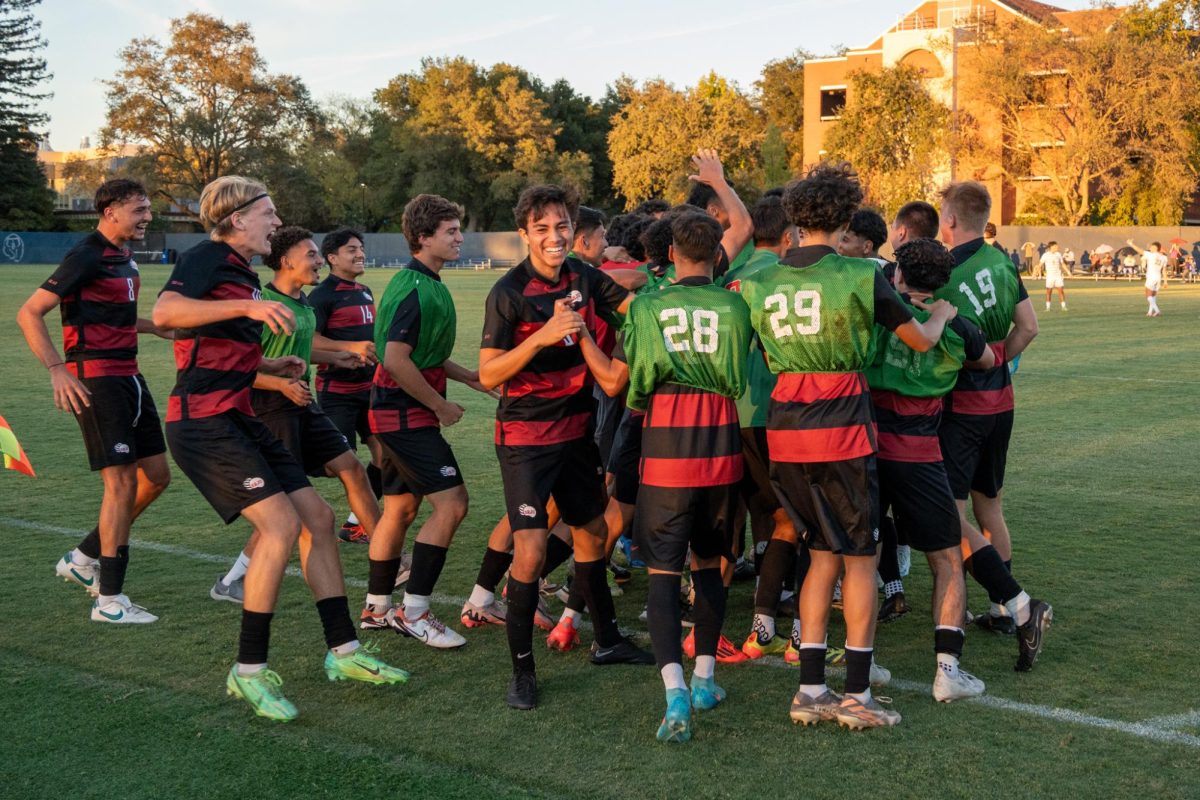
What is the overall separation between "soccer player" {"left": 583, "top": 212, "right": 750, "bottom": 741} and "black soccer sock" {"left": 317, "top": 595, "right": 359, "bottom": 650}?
1404mm

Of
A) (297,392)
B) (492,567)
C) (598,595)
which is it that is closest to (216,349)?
(297,392)

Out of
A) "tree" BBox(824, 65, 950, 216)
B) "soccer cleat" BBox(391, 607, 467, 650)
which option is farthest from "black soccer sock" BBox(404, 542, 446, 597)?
"tree" BBox(824, 65, 950, 216)

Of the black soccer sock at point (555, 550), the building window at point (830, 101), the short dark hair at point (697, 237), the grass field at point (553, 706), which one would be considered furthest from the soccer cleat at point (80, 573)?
the building window at point (830, 101)

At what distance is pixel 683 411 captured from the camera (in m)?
4.72

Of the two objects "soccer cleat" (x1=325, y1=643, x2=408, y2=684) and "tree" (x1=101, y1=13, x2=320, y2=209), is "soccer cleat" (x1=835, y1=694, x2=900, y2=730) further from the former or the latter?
"tree" (x1=101, y1=13, x2=320, y2=209)

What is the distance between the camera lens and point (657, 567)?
4.78m

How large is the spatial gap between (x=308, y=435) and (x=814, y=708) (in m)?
3.24

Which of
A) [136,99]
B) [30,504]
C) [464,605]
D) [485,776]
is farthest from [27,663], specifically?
[136,99]

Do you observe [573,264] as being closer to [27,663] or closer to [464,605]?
[464,605]

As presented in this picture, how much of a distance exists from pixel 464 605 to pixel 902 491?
2.52m

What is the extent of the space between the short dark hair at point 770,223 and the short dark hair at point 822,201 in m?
1.14

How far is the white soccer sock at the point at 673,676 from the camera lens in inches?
180

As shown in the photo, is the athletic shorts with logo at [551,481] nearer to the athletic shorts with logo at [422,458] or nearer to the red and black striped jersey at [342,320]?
the athletic shorts with logo at [422,458]

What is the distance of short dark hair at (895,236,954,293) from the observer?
16.9 feet
